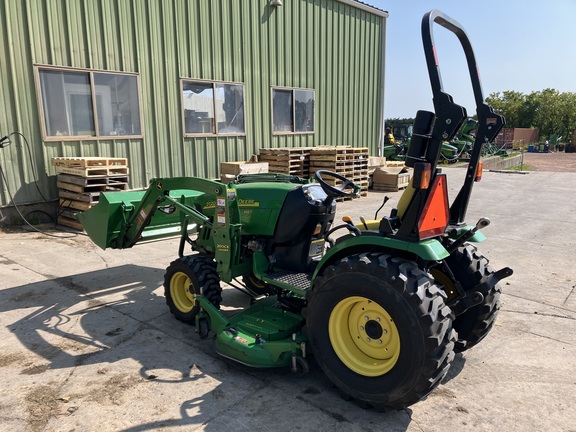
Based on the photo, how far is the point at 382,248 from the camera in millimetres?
3092

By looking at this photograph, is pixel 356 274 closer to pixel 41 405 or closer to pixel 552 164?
pixel 41 405

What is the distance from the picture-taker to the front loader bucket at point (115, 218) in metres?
4.91

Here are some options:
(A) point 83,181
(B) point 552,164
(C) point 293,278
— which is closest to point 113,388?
(C) point 293,278

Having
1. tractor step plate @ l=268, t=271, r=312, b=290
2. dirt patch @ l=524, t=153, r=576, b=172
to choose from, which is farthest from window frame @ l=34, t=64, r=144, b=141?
dirt patch @ l=524, t=153, r=576, b=172

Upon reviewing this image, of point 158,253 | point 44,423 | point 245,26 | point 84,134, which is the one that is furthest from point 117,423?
point 245,26

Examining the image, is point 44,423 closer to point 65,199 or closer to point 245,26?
point 65,199

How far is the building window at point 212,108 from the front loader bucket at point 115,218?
5309 mm

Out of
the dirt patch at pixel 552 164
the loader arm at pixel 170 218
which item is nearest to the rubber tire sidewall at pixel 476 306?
the loader arm at pixel 170 218

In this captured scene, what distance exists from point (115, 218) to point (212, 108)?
6288 mm

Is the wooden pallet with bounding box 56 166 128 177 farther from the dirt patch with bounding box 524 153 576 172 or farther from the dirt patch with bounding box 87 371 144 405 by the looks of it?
the dirt patch with bounding box 524 153 576 172

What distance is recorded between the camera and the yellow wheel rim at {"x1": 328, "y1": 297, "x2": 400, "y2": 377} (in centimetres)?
291

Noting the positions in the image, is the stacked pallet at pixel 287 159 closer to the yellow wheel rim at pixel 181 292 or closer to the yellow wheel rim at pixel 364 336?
the yellow wheel rim at pixel 181 292

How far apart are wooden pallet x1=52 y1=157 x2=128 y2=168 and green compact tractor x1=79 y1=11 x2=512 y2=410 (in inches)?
151

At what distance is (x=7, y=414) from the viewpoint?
2928mm
